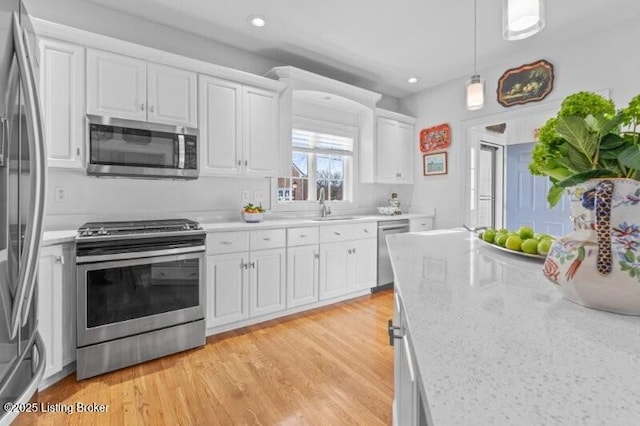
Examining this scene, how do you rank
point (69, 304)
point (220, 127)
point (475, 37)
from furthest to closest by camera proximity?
point (475, 37), point (220, 127), point (69, 304)

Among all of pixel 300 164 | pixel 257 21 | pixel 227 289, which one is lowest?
pixel 227 289

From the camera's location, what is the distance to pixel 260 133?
3096mm

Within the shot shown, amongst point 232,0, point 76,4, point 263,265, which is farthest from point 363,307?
point 76,4

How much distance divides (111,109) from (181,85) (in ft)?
1.89

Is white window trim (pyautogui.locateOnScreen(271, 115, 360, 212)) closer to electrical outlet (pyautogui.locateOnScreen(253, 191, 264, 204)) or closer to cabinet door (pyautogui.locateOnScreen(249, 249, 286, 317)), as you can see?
electrical outlet (pyautogui.locateOnScreen(253, 191, 264, 204))

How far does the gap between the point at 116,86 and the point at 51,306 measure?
1588 millimetres

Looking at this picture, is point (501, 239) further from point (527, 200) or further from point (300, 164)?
point (527, 200)

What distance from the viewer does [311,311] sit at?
3182mm

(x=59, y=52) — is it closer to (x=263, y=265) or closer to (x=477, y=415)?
(x=263, y=265)

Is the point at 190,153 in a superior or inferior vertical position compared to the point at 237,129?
inferior

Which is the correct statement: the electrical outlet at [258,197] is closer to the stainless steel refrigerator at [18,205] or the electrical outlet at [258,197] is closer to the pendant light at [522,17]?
the stainless steel refrigerator at [18,205]

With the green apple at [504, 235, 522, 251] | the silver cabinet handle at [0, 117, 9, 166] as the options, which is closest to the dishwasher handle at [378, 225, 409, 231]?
the green apple at [504, 235, 522, 251]

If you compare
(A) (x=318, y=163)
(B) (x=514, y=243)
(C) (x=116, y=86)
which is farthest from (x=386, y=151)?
(B) (x=514, y=243)

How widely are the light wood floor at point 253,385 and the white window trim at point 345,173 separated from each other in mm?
1492
